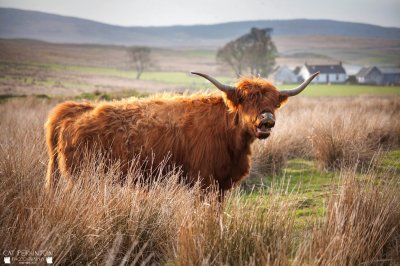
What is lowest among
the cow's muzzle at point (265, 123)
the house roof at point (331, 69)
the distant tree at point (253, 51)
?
the house roof at point (331, 69)

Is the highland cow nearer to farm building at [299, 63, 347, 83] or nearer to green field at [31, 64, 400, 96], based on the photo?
green field at [31, 64, 400, 96]

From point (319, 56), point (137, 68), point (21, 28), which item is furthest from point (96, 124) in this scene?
point (21, 28)

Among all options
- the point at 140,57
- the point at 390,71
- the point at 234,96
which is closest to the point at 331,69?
the point at 390,71

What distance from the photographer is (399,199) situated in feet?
10.9

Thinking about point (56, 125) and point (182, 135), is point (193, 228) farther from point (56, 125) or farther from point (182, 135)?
point (56, 125)

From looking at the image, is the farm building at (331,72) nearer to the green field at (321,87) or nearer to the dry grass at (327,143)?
the green field at (321,87)

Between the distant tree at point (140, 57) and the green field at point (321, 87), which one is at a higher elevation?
the distant tree at point (140, 57)

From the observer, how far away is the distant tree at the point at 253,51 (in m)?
65.6

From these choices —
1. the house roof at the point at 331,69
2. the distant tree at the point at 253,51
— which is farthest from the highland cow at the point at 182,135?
the house roof at the point at 331,69

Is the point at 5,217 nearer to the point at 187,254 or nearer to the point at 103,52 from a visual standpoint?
the point at 187,254

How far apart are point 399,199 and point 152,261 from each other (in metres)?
2.09

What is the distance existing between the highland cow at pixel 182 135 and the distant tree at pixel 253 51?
61.4m

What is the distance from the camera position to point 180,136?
16.0ft

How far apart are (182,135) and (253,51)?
62.8m
